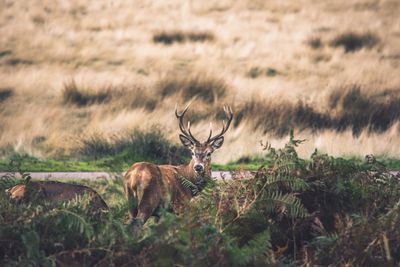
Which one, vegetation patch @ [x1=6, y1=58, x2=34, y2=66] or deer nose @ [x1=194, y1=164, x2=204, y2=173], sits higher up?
deer nose @ [x1=194, y1=164, x2=204, y2=173]

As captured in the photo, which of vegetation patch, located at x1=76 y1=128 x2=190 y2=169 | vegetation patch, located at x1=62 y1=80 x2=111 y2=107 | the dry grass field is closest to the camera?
vegetation patch, located at x1=76 y1=128 x2=190 y2=169

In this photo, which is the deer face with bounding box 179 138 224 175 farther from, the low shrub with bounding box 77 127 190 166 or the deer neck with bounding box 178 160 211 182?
the low shrub with bounding box 77 127 190 166

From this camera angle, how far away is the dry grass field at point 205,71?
69.8 ft

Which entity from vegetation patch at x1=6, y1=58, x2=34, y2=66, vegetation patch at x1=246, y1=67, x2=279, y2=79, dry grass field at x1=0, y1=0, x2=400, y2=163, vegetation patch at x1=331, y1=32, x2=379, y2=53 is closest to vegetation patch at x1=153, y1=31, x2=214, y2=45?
dry grass field at x1=0, y1=0, x2=400, y2=163

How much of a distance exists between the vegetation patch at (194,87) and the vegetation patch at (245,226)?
779 inches

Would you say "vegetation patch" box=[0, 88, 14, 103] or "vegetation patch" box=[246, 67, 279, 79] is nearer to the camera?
"vegetation patch" box=[0, 88, 14, 103]

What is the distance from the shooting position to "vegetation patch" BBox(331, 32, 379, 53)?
29.3 m

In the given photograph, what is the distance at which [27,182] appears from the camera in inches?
153

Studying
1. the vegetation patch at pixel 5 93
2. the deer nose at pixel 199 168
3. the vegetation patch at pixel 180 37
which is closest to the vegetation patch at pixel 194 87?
the vegetation patch at pixel 5 93

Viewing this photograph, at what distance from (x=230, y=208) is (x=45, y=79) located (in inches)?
935

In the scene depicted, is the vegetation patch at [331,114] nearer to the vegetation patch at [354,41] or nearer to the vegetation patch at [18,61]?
the vegetation patch at [354,41]

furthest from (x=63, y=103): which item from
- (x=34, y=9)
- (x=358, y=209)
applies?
(x=358, y=209)

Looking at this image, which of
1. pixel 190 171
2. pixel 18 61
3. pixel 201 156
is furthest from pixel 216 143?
pixel 18 61

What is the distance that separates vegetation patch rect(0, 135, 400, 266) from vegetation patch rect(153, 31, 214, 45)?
89.4 ft
